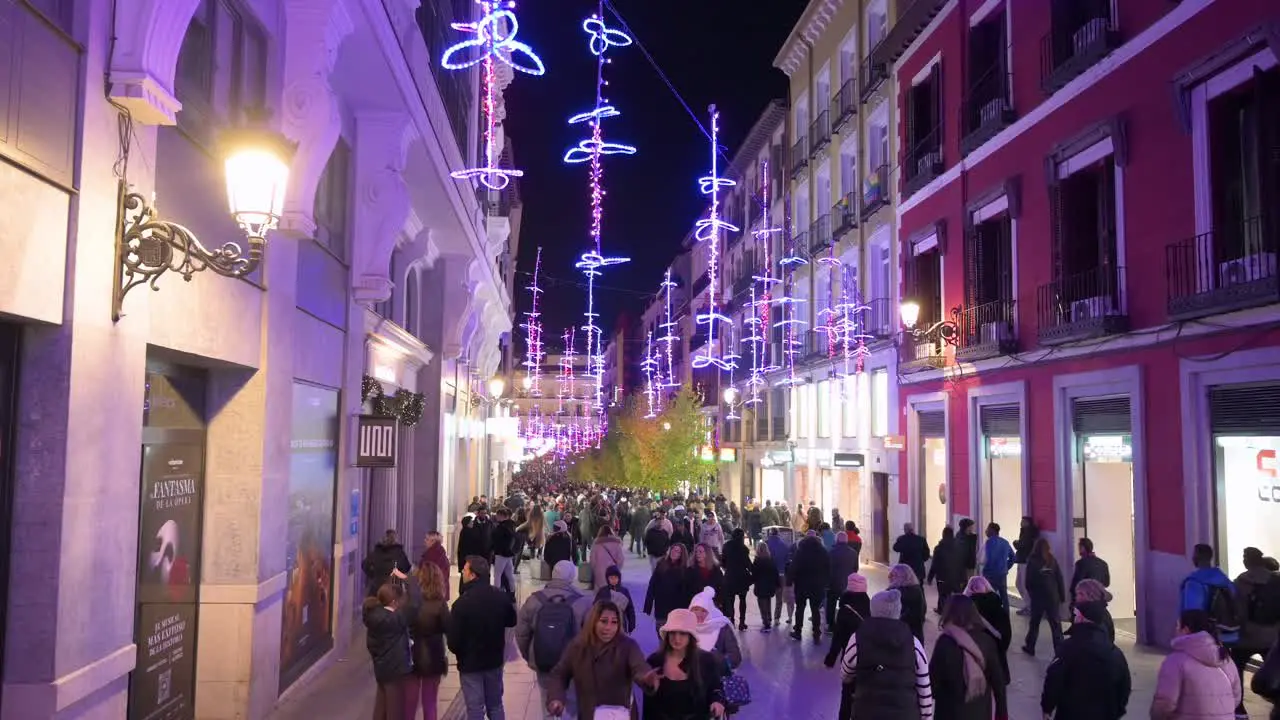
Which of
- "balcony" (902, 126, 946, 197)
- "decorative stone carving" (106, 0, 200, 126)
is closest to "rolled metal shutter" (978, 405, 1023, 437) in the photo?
"balcony" (902, 126, 946, 197)

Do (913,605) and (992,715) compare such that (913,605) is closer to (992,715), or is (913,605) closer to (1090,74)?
(992,715)

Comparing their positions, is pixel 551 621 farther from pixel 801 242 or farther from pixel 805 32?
pixel 805 32

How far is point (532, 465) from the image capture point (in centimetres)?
10444

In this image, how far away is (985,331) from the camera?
1995cm

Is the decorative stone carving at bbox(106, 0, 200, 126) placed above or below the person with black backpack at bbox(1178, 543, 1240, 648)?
above

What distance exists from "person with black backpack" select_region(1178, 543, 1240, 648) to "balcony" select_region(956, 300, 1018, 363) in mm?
8565

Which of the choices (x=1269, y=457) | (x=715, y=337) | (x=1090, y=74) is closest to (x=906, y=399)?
(x=1090, y=74)

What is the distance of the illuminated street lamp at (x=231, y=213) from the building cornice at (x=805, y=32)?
26922 mm

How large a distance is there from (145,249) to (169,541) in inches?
118

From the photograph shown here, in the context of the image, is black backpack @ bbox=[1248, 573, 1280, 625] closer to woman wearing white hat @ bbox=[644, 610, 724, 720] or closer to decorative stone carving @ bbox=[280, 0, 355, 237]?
woman wearing white hat @ bbox=[644, 610, 724, 720]

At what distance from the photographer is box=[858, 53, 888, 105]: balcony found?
26375mm

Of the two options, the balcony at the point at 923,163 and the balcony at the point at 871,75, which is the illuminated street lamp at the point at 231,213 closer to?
the balcony at the point at 923,163

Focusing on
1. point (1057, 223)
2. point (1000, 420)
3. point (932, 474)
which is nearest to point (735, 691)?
point (1057, 223)

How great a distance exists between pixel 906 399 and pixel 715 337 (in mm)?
29706
